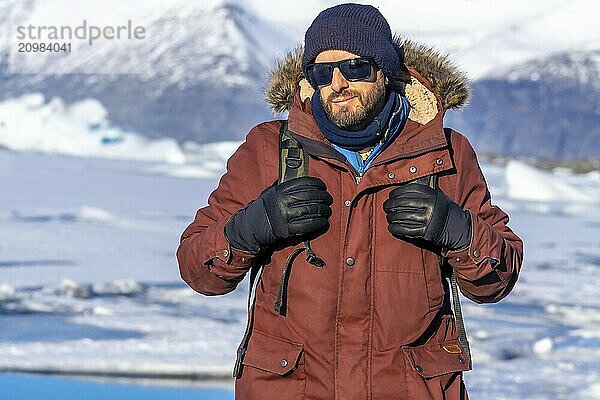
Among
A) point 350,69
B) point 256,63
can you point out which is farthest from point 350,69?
point 256,63

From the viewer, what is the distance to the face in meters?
1.62

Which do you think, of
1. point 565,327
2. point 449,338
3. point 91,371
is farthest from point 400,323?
point 565,327

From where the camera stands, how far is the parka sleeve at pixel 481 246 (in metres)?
1.56

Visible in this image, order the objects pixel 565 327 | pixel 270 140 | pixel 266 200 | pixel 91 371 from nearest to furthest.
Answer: pixel 266 200, pixel 270 140, pixel 91 371, pixel 565 327

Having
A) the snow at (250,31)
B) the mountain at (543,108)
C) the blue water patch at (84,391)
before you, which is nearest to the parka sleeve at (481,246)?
the blue water patch at (84,391)

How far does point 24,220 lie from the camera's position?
273 inches

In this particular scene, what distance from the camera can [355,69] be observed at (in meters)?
1.65

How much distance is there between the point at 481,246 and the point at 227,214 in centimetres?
43

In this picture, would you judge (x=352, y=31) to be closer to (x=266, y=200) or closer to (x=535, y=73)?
(x=266, y=200)

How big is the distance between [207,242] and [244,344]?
187mm

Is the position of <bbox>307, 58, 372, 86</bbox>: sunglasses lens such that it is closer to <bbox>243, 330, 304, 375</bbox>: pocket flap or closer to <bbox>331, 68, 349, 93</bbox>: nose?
<bbox>331, 68, 349, 93</bbox>: nose

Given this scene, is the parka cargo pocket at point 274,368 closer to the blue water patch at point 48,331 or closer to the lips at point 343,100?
the lips at point 343,100

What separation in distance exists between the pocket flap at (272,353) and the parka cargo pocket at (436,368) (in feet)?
0.59

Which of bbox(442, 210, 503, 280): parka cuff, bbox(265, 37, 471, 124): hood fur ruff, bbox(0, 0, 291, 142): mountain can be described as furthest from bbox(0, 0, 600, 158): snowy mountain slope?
bbox(442, 210, 503, 280): parka cuff
